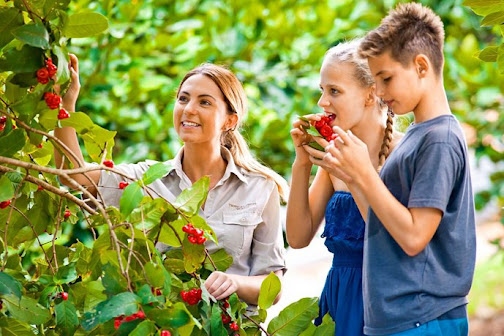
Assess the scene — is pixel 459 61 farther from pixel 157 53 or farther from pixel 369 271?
pixel 369 271

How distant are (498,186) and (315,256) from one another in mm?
1837

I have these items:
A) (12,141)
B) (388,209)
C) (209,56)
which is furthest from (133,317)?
(209,56)

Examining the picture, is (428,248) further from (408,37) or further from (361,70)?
(361,70)

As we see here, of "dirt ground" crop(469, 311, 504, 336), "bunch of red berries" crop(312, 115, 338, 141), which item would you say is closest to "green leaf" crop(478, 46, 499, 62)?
"bunch of red berries" crop(312, 115, 338, 141)

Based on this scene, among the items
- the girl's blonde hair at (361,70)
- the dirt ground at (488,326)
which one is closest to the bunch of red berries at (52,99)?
the girl's blonde hair at (361,70)

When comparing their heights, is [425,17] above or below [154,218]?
above

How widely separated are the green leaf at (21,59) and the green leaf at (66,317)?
0.49 m

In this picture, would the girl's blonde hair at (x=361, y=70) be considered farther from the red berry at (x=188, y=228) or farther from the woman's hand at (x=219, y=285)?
the red berry at (x=188, y=228)

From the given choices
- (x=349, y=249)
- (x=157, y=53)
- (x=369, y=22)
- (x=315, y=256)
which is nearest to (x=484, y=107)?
(x=369, y=22)

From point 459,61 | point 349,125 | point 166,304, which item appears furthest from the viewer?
point 459,61

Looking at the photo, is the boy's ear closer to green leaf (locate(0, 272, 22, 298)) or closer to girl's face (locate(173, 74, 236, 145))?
girl's face (locate(173, 74, 236, 145))

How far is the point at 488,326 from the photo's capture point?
634 cm

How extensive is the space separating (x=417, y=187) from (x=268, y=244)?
80cm

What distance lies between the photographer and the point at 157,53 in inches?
161
